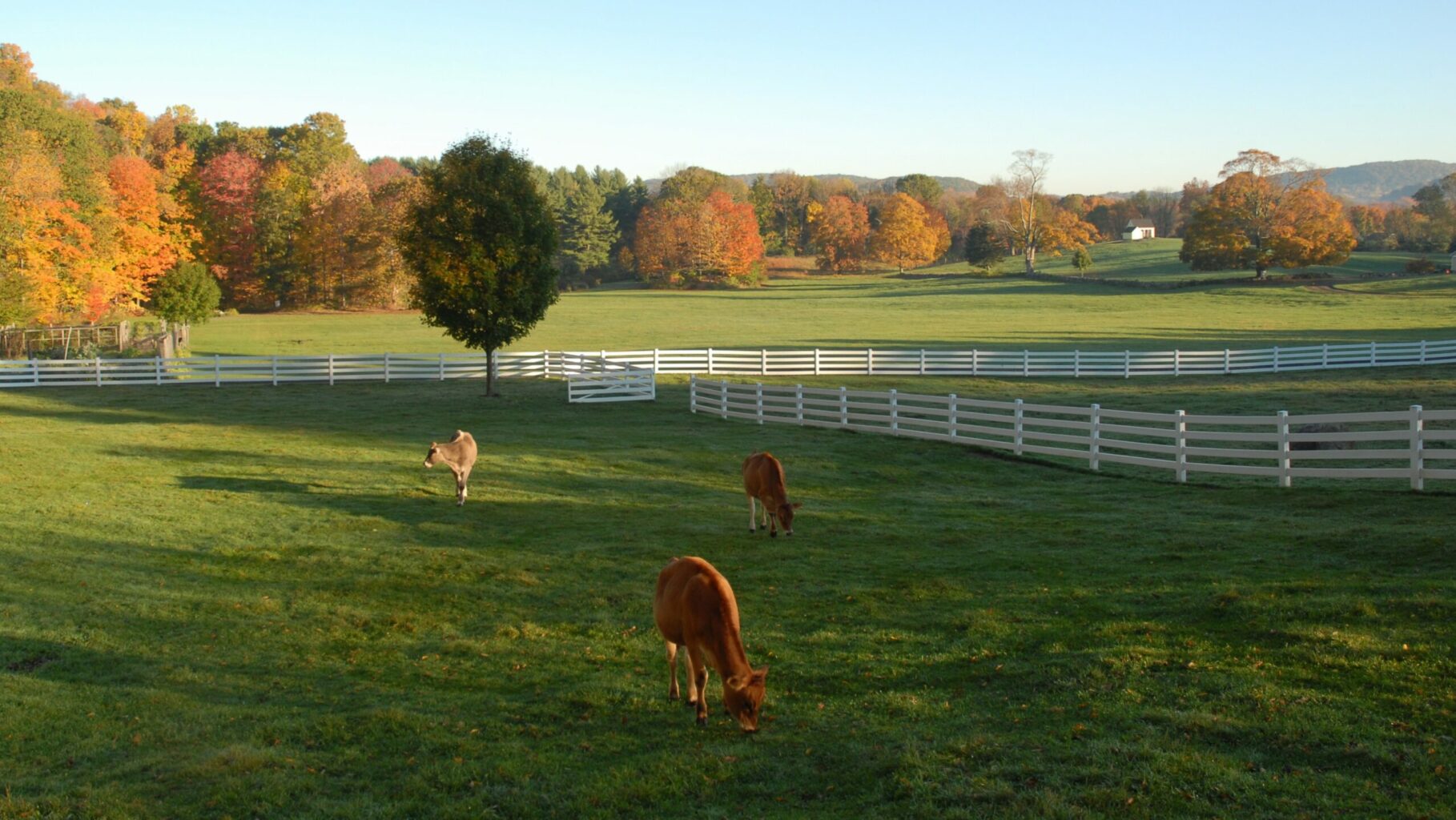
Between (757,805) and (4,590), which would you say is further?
(4,590)

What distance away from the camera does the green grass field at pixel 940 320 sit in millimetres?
51375

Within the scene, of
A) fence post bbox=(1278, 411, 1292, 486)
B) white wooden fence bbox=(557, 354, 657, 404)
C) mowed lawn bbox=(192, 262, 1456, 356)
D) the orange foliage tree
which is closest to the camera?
fence post bbox=(1278, 411, 1292, 486)

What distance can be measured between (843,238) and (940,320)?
178 feet

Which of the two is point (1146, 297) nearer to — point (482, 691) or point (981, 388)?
point (981, 388)

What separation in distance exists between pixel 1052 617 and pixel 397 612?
6110mm

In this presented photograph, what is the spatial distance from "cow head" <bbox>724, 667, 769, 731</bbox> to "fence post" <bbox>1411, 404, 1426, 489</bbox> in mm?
10924

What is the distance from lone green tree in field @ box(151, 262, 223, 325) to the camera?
146 feet

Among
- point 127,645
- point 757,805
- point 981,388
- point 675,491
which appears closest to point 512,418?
point 675,491

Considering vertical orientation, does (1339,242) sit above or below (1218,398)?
above

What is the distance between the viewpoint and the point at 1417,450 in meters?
13.7

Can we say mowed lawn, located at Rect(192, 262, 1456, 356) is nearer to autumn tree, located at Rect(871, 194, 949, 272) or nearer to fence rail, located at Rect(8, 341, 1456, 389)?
fence rail, located at Rect(8, 341, 1456, 389)

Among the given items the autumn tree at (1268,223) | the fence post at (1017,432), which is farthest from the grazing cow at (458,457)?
the autumn tree at (1268,223)

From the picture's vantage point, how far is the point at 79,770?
655 centimetres

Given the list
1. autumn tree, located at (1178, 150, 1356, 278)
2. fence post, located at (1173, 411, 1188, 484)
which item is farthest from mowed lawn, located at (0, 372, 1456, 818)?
autumn tree, located at (1178, 150, 1356, 278)
